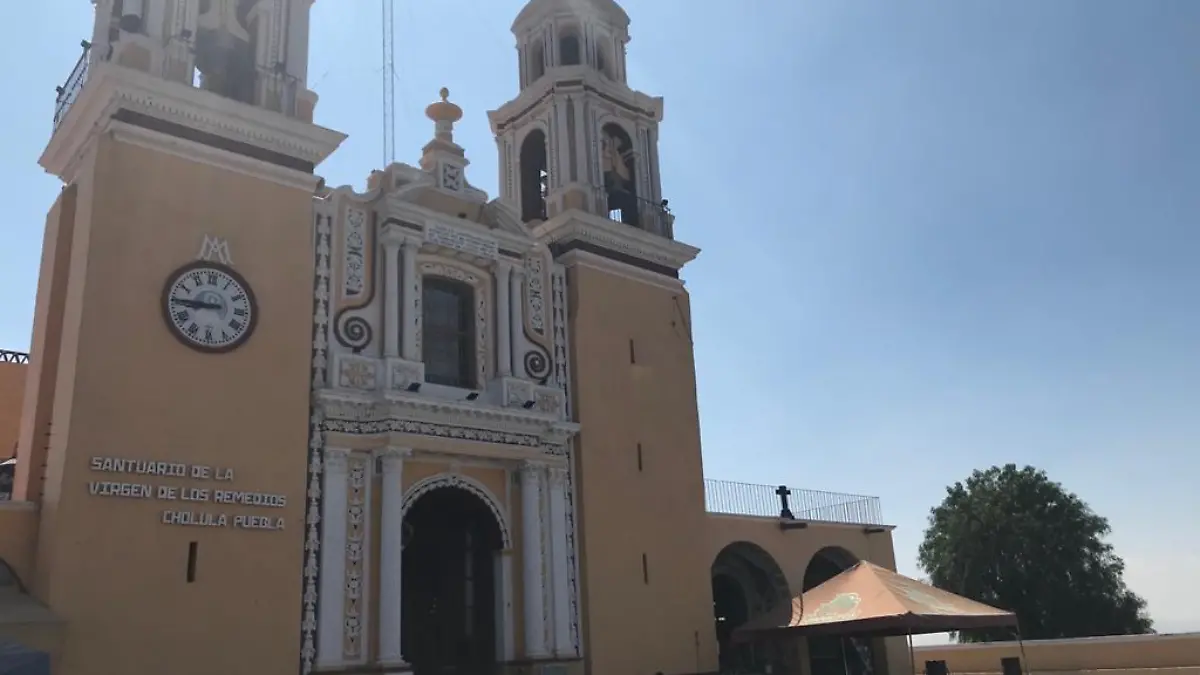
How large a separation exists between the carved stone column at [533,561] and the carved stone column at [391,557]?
190 centimetres

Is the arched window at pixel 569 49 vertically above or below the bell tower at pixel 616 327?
above

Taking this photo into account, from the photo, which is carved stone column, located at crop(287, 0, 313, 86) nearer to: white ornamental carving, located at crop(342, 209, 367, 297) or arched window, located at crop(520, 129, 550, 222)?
white ornamental carving, located at crop(342, 209, 367, 297)

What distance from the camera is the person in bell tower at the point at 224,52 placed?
46.6ft

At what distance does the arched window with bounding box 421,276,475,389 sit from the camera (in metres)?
15.0

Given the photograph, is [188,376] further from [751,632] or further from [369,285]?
[751,632]

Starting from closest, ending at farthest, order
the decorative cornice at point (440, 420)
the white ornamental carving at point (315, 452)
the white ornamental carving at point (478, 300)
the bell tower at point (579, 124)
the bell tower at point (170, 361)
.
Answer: the bell tower at point (170, 361) < the white ornamental carving at point (315, 452) < the decorative cornice at point (440, 420) < the white ornamental carving at point (478, 300) < the bell tower at point (579, 124)

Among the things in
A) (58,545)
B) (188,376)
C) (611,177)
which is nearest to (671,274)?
(611,177)

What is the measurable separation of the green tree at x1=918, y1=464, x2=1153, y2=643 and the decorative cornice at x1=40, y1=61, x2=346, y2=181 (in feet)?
84.7

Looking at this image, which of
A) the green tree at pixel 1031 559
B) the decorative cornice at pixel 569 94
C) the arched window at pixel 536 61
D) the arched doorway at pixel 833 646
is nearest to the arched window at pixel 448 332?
the decorative cornice at pixel 569 94

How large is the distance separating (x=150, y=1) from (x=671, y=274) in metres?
9.36

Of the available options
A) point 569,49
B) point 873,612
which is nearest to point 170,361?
point 873,612

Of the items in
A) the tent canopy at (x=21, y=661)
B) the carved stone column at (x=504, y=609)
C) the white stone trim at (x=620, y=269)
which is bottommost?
the tent canopy at (x=21, y=661)

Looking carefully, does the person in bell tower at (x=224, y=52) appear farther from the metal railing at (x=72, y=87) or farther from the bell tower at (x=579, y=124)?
the bell tower at (x=579, y=124)

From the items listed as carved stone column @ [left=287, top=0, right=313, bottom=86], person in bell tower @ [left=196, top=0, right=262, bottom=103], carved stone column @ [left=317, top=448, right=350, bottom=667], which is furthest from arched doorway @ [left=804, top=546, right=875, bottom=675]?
person in bell tower @ [left=196, top=0, right=262, bottom=103]
